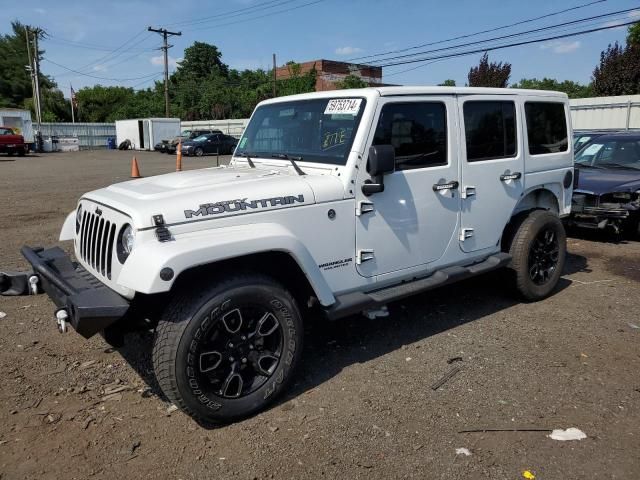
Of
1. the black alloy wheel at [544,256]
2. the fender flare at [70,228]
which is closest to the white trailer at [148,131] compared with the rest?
the fender flare at [70,228]

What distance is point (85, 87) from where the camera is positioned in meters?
74.2

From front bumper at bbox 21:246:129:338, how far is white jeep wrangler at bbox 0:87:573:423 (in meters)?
0.01

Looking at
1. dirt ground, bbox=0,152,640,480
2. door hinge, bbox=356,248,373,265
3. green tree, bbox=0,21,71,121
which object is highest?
green tree, bbox=0,21,71,121

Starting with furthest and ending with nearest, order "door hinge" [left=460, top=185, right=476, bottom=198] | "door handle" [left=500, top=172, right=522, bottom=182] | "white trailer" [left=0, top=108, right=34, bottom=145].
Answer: "white trailer" [left=0, top=108, right=34, bottom=145] → "door handle" [left=500, top=172, right=522, bottom=182] → "door hinge" [left=460, top=185, right=476, bottom=198]

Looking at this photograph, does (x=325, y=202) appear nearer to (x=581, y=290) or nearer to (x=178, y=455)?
(x=178, y=455)

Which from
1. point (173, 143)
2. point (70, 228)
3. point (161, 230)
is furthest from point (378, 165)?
point (173, 143)

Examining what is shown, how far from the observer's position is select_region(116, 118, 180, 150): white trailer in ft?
128

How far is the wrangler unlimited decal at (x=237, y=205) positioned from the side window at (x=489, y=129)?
186cm

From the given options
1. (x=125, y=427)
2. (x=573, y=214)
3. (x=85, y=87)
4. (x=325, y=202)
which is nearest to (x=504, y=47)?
(x=573, y=214)

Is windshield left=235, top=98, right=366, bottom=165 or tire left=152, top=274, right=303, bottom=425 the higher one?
windshield left=235, top=98, right=366, bottom=165

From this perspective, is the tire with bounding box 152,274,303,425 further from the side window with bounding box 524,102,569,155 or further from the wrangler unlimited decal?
the side window with bounding box 524,102,569,155

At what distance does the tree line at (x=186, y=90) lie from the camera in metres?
56.2

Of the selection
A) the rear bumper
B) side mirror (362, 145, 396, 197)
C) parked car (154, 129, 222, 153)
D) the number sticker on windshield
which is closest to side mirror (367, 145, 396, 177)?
side mirror (362, 145, 396, 197)

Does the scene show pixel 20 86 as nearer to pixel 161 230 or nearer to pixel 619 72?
pixel 619 72
